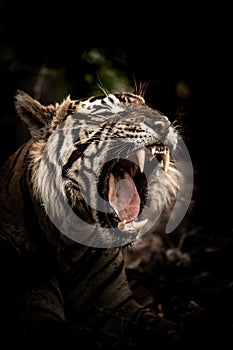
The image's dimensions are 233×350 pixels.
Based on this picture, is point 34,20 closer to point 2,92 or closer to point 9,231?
point 2,92

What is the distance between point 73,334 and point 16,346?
18cm

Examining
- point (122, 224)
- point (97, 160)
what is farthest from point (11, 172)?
point (122, 224)

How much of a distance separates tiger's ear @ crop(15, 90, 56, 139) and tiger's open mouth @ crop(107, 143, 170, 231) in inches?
11.2

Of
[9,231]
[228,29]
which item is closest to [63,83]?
[9,231]

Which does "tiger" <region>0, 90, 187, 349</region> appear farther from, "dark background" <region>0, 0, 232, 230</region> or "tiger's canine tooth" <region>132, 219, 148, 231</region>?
"dark background" <region>0, 0, 232, 230</region>

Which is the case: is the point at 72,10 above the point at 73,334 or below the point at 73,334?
above

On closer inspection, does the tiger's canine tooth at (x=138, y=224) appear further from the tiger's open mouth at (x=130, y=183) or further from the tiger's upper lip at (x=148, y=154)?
the tiger's upper lip at (x=148, y=154)

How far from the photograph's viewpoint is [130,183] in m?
1.87

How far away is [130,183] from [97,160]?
0.51ft

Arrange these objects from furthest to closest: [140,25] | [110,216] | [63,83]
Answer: [140,25], [63,83], [110,216]

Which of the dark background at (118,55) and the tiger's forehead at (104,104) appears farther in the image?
the dark background at (118,55)

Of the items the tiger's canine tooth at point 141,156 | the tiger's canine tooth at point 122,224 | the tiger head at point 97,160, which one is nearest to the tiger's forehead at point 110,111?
the tiger head at point 97,160

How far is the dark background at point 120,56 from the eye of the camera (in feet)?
7.23

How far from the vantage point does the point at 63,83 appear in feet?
7.16
